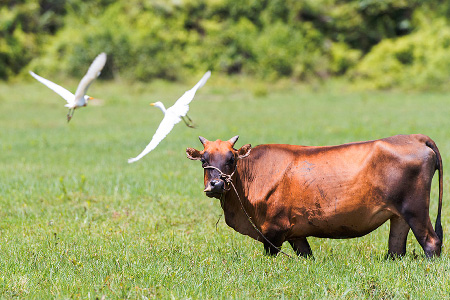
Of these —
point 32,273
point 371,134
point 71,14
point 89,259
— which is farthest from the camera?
point 71,14

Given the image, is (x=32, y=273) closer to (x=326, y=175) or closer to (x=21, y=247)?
(x=21, y=247)

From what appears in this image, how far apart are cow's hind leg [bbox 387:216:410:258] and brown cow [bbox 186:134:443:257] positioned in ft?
0.03

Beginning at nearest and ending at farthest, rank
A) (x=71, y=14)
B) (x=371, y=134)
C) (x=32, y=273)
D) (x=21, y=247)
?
1. (x=32, y=273)
2. (x=21, y=247)
3. (x=371, y=134)
4. (x=71, y=14)

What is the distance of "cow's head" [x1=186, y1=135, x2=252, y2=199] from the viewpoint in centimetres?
558

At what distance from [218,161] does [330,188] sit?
125 cm

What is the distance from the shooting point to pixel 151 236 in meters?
7.53

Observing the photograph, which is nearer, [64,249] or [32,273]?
[32,273]

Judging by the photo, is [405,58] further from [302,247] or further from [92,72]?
[92,72]

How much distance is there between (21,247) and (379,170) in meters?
4.35

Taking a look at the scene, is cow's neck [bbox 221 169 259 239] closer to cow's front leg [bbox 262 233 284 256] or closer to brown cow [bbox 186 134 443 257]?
brown cow [bbox 186 134 443 257]

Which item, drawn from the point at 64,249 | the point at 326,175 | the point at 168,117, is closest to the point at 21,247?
the point at 64,249

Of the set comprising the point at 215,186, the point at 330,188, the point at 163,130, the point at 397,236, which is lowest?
the point at 397,236

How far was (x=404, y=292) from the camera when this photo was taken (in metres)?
5.21

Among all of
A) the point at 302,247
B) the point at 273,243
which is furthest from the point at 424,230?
the point at 273,243
